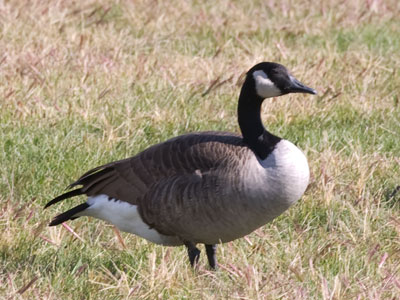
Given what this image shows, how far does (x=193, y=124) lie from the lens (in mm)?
7473

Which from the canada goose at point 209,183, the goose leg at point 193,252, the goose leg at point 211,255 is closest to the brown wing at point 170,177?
the canada goose at point 209,183

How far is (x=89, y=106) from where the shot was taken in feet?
25.1

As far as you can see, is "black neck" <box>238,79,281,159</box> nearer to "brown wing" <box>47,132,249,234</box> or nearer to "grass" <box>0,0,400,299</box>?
"brown wing" <box>47,132,249,234</box>

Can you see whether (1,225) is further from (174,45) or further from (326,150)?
(174,45)

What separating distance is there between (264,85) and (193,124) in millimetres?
2357

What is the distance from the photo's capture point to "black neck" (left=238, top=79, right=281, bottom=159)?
5.00m

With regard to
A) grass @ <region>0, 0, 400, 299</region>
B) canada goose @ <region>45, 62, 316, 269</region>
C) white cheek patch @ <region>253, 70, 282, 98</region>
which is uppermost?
white cheek patch @ <region>253, 70, 282, 98</region>

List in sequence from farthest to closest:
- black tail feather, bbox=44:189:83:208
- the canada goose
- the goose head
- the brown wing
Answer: black tail feather, bbox=44:189:83:208, the goose head, the brown wing, the canada goose

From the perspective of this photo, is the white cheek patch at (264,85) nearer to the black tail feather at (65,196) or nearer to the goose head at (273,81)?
the goose head at (273,81)

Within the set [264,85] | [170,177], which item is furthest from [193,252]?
[264,85]

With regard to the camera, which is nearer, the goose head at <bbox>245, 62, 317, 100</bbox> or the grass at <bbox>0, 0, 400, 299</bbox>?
the grass at <bbox>0, 0, 400, 299</bbox>

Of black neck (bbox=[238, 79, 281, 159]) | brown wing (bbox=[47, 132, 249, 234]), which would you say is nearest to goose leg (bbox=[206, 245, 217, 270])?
brown wing (bbox=[47, 132, 249, 234])

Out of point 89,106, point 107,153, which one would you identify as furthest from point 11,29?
point 107,153

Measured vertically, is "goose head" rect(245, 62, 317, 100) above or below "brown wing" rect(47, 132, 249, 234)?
above
